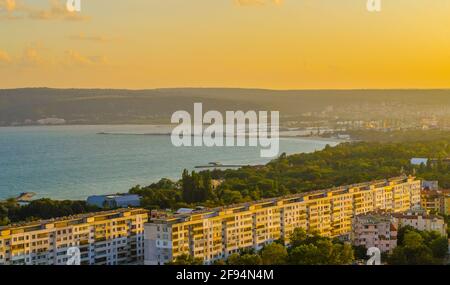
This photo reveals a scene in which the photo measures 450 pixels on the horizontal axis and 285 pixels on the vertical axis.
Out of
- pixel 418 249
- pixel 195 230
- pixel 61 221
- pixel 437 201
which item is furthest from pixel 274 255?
pixel 437 201

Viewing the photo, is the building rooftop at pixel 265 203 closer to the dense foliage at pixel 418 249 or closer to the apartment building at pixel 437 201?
the apartment building at pixel 437 201

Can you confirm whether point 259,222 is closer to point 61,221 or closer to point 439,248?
point 439,248

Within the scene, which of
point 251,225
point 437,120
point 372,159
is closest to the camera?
point 251,225

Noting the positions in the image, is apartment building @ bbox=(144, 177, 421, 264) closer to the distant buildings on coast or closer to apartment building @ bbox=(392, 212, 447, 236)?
the distant buildings on coast

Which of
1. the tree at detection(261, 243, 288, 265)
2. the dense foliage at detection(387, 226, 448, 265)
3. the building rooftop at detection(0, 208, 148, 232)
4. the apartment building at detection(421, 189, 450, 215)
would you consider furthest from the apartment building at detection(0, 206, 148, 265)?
the apartment building at detection(421, 189, 450, 215)
